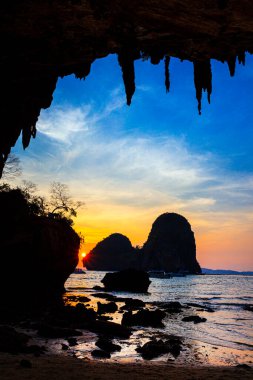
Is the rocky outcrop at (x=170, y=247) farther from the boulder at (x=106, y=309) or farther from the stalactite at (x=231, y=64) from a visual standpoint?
the stalactite at (x=231, y=64)

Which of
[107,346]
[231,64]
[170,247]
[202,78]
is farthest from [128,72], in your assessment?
[170,247]

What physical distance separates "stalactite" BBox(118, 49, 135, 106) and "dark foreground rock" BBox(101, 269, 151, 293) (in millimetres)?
50367

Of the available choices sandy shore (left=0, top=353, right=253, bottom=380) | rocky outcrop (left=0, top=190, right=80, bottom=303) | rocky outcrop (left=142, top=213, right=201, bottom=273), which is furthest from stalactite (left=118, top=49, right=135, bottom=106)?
rocky outcrop (left=142, top=213, right=201, bottom=273)

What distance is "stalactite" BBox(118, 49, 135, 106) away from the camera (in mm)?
7086

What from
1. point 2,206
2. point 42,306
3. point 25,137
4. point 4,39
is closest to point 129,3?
point 4,39

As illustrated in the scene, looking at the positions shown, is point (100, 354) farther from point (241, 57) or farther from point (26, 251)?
point (26, 251)

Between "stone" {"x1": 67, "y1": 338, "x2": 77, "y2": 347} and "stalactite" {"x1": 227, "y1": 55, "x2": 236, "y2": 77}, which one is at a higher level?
"stalactite" {"x1": 227, "y1": 55, "x2": 236, "y2": 77}

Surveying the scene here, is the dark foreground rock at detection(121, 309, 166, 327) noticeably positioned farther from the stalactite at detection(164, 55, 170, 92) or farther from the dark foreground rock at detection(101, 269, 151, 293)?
the dark foreground rock at detection(101, 269, 151, 293)

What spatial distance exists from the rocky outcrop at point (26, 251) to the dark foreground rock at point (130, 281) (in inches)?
1127

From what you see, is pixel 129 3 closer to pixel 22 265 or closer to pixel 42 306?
pixel 22 265

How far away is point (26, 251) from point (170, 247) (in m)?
170

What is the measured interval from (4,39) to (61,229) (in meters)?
23.2

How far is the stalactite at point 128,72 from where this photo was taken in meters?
7.09

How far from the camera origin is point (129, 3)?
528cm
